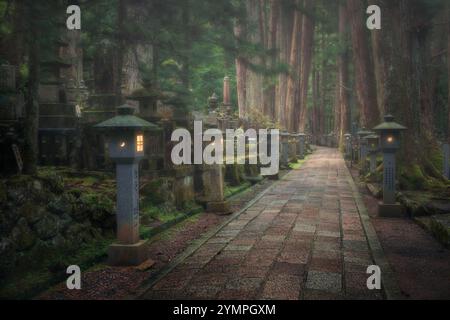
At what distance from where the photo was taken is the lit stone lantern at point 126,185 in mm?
5316

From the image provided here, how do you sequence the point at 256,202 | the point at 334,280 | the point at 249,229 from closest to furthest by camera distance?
1. the point at 334,280
2. the point at 249,229
3. the point at 256,202

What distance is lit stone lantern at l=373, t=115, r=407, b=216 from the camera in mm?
8218

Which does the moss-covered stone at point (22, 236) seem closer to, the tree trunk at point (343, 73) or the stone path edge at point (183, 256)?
the stone path edge at point (183, 256)

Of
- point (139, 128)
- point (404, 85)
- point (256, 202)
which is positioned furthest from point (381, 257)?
point (404, 85)

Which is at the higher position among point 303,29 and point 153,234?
point 303,29

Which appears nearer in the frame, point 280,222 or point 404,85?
point 280,222

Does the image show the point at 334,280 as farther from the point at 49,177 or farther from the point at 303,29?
→ the point at 303,29

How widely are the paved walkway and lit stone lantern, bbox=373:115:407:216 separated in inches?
24.8


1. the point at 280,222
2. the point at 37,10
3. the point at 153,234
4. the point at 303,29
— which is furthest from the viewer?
the point at 303,29

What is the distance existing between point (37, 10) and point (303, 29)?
902 inches

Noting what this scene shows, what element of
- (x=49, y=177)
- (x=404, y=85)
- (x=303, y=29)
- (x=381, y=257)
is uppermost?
(x=303, y=29)

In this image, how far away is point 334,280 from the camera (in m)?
4.67

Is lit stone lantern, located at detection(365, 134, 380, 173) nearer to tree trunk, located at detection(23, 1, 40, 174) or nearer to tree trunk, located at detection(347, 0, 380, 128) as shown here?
tree trunk, located at detection(347, 0, 380, 128)

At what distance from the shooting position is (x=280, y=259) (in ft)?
18.0
